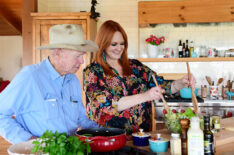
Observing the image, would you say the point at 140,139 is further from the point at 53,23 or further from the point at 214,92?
the point at 53,23

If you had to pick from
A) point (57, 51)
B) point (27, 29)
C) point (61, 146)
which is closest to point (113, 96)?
point (57, 51)

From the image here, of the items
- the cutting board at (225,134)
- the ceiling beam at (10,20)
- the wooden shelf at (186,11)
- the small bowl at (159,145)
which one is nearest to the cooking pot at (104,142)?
the small bowl at (159,145)

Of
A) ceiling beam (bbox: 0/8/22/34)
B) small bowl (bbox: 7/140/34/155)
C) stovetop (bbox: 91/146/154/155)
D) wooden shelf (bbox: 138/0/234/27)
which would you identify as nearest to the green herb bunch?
small bowl (bbox: 7/140/34/155)

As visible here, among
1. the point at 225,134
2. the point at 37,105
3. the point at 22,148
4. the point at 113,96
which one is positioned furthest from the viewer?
the point at 113,96

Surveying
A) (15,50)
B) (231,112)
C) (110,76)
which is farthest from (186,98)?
(15,50)

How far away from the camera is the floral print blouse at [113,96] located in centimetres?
217

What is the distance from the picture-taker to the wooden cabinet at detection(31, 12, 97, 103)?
15.1 ft

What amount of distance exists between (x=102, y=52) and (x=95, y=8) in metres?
3.00

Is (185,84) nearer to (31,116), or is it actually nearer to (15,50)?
(31,116)

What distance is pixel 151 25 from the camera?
202 inches

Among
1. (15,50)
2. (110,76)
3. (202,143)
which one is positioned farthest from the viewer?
(15,50)

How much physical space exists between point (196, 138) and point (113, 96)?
0.96 meters

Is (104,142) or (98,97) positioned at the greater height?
(98,97)

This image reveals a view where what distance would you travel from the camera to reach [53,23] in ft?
15.4
